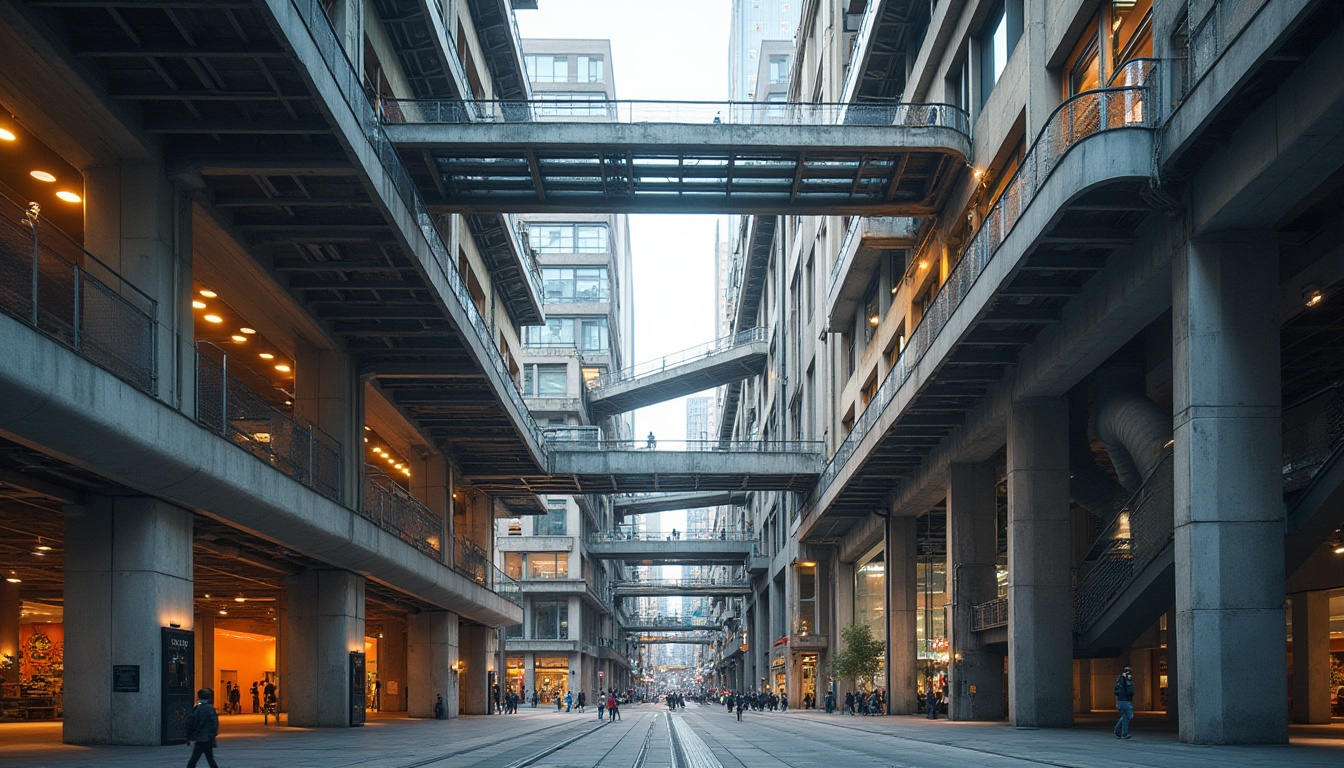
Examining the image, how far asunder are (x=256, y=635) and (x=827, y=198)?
45.7m

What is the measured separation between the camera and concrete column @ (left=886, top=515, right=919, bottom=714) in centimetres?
5047

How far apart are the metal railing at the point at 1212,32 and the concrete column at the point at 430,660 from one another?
38487 mm

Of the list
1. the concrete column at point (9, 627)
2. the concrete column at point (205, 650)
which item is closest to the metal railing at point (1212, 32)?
the concrete column at point (9, 627)

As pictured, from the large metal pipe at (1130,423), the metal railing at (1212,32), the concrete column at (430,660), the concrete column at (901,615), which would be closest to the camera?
the metal railing at (1212,32)

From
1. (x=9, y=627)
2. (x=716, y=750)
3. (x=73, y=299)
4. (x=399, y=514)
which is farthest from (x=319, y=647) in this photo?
(x=73, y=299)

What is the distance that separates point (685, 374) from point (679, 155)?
55294mm

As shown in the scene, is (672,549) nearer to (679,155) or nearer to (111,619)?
(679,155)

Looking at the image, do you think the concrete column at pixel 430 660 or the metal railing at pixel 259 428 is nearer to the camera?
the metal railing at pixel 259 428

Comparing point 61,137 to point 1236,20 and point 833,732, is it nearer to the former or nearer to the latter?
point 1236,20

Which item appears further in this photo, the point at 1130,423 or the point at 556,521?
the point at 556,521

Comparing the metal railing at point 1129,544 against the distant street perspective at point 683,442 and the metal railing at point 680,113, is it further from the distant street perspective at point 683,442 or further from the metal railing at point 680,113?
the metal railing at point 680,113

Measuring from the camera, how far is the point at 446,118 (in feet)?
107

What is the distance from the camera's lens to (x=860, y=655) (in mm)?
54688

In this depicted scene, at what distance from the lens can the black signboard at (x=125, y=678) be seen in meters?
23.2
